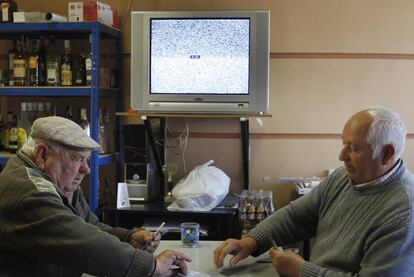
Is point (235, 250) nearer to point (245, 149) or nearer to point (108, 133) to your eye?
point (245, 149)

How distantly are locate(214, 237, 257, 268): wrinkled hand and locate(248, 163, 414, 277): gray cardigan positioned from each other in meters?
0.05

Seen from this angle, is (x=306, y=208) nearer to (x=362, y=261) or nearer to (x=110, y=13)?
(x=362, y=261)

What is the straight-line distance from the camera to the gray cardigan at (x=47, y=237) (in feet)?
5.11

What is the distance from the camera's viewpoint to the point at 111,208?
9.80ft

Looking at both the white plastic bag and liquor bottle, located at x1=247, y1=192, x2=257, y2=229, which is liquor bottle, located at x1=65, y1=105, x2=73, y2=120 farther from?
liquor bottle, located at x1=247, y1=192, x2=257, y2=229

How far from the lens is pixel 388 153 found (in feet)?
5.77

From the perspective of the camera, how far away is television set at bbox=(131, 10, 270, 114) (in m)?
2.94

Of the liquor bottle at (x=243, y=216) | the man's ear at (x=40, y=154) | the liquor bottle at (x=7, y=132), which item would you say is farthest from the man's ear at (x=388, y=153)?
the liquor bottle at (x=7, y=132)

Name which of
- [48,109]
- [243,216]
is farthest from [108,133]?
[243,216]

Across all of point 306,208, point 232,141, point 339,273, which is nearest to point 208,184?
point 232,141

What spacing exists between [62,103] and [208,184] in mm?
1164

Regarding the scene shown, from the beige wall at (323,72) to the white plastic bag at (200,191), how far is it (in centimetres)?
43

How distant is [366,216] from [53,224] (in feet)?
3.21

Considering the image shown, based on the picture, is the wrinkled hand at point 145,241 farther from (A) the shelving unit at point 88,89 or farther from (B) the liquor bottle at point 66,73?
(B) the liquor bottle at point 66,73
